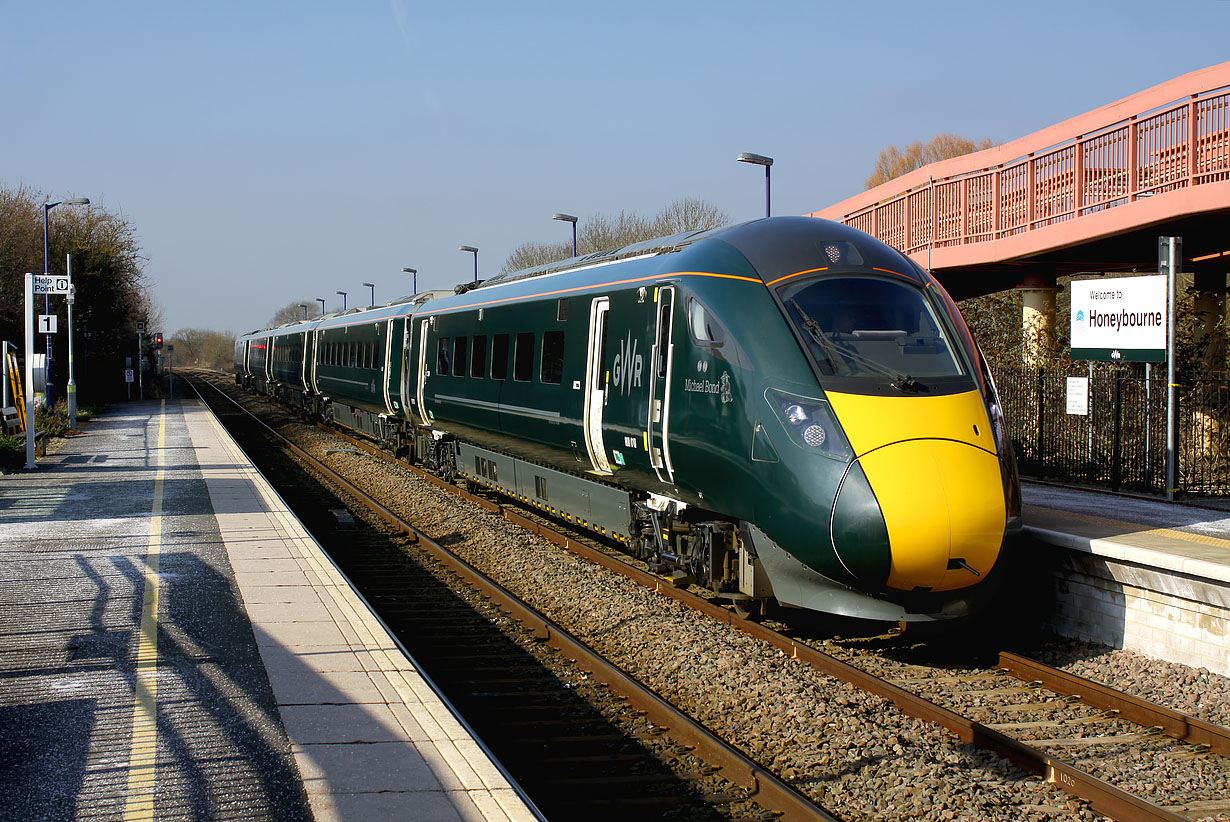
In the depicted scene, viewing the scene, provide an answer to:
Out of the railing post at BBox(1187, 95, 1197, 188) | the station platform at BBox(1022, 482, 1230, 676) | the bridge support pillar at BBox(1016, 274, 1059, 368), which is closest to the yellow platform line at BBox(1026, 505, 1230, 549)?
the station platform at BBox(1022, 482, 1230, 676)

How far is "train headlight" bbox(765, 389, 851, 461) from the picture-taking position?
7.39 meters

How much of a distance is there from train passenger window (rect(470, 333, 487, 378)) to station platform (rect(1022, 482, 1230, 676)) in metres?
7.73

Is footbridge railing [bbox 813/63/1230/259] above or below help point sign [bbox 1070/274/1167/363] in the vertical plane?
above

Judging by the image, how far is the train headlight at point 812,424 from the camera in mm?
7391

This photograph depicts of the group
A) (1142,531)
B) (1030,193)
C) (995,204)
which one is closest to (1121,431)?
(1030,193)

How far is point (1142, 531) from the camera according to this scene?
31.5ft

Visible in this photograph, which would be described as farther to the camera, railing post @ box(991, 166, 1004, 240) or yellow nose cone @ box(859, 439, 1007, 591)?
railing post @ box(991, 166, 1004, 240)

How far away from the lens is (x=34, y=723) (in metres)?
6.31

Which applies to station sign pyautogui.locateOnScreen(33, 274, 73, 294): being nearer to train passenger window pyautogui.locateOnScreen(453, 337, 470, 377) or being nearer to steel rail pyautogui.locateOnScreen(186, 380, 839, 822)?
train passenger window pyautogui.locateOnScreen(453, 337, 470, 377)

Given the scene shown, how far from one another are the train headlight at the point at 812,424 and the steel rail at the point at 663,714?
205cm

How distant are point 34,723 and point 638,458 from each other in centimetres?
538

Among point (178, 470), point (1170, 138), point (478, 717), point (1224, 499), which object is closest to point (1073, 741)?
point (478, 717)

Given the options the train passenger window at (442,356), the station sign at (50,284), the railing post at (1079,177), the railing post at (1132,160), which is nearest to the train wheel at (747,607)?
the train passenger window at (442,356)

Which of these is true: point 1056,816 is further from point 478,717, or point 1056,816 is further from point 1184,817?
point 478,717
